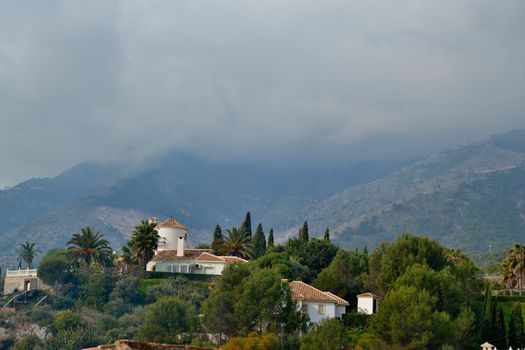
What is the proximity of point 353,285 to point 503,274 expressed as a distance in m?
20.5

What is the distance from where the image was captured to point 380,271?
250 feet

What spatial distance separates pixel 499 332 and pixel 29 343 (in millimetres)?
44074

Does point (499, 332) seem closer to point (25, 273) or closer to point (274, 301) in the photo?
point (274, 301)

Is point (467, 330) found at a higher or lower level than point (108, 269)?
lower

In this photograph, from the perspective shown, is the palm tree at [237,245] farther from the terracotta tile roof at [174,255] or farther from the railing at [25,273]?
the railing at [25,273]

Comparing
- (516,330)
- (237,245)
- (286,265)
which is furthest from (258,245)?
(516,330)

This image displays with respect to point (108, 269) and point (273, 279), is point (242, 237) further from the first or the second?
point (273, 279)

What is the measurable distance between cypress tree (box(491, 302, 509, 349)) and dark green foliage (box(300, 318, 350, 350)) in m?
14.6

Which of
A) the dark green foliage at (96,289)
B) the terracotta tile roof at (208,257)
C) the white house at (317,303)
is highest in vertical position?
the terracotta tile roof at (208,257)

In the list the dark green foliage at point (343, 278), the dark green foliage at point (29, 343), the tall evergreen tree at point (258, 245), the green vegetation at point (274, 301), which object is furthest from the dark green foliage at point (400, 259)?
the dark green foliage at point (29, 343)

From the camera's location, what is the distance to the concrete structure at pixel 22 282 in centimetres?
10061

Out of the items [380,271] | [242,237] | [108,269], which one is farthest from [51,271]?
[380,271]

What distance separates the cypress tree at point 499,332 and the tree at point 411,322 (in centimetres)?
762

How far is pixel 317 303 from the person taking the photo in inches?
3024
